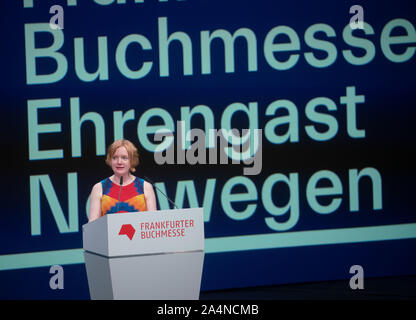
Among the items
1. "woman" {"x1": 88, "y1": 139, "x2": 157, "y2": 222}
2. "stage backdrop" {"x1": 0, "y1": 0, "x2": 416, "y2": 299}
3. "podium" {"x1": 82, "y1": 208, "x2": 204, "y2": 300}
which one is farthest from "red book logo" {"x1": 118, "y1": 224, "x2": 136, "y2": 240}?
"stage backdrop" {"x1": 0, "y1": 0, "x2": 416, "y2": 299}

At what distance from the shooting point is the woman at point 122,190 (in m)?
3.83

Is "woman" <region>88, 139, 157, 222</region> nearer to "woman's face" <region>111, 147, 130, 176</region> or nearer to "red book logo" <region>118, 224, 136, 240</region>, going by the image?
"woman's face" <region>111, 147, 130, 176</region>

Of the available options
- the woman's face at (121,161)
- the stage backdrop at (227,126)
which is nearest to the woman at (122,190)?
the woman's face at (121,161)

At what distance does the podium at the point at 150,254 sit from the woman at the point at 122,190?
415mm

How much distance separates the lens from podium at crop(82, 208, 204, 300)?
3.28 meters

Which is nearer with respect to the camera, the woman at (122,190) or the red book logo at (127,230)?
the red book logo at (127,230)

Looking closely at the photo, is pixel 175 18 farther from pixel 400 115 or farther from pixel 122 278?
pixel 122 278

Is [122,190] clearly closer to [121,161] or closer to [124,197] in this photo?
[124,197]

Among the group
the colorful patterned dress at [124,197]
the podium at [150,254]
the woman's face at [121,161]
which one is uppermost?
the woman's face at [121,161]

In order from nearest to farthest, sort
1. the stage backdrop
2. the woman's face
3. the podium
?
the podium < the woman's face < the stage backdrop

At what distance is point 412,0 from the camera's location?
5.80m

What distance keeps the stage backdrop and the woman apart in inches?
52.8

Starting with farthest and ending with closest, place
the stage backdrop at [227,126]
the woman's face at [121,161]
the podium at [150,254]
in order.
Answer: the stage backdrop at [227,126], the woman's face at [121,161], the podium at [150,254]

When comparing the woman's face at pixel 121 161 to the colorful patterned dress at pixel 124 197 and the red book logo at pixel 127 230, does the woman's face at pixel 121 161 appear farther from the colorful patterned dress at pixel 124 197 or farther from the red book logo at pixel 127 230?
the red book logo at pixel 127 230
